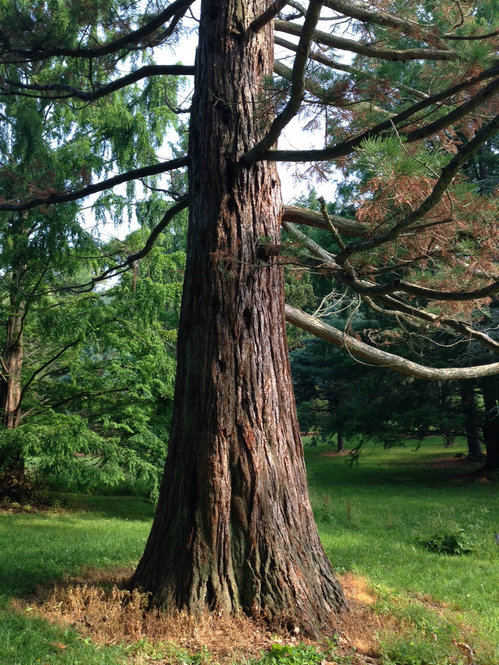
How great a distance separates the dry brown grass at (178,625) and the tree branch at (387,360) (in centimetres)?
193

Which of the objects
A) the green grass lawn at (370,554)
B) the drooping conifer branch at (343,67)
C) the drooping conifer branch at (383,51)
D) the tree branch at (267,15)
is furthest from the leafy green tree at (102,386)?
the drooping conifer branch at (383,51)

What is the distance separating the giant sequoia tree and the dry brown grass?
126mm

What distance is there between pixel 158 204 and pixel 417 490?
30.3 ft

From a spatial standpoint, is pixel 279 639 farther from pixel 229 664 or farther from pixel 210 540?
pixel 210 540

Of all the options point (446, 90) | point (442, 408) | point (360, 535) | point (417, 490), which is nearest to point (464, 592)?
point (360, 535)

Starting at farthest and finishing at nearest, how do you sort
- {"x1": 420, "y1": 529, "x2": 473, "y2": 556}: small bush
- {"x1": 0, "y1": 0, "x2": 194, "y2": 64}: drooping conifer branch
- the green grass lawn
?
{"x1": 420, "y1": 529, "x2": 473, "y2": 556}: small bush, {"x1": 0, "y1": 0, "x2": 194, "y2": 64}: drooping conifer branch, the green grass lawn

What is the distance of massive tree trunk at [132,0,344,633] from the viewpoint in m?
4.11

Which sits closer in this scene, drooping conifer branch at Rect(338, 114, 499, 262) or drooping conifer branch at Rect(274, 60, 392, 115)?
drooping conifer branch at Rect(338, 114, 499, 262)

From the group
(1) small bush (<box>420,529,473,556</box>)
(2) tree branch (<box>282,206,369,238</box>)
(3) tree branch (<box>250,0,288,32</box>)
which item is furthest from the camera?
(1) small bush (<box>420,529,473,556</box>)

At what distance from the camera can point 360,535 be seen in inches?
350

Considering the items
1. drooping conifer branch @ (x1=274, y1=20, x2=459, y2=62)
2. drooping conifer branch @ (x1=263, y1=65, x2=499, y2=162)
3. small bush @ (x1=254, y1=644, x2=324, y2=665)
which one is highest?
drooping conifer branch @ (x1=274, y1=20, x2=459, y2=62)

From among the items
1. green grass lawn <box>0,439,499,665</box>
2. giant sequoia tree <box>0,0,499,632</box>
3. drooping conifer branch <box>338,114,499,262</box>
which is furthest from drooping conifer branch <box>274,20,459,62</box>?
green grass lawn <box>0,439,499,665</box>

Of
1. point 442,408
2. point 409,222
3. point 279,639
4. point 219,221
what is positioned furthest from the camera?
→ point 442,408

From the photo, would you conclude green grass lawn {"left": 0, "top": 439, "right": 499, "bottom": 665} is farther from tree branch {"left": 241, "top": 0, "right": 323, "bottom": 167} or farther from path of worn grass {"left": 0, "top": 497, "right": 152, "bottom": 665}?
tree branch {"left": 241, "top": 0, "right": 323, "bottom": 167}
